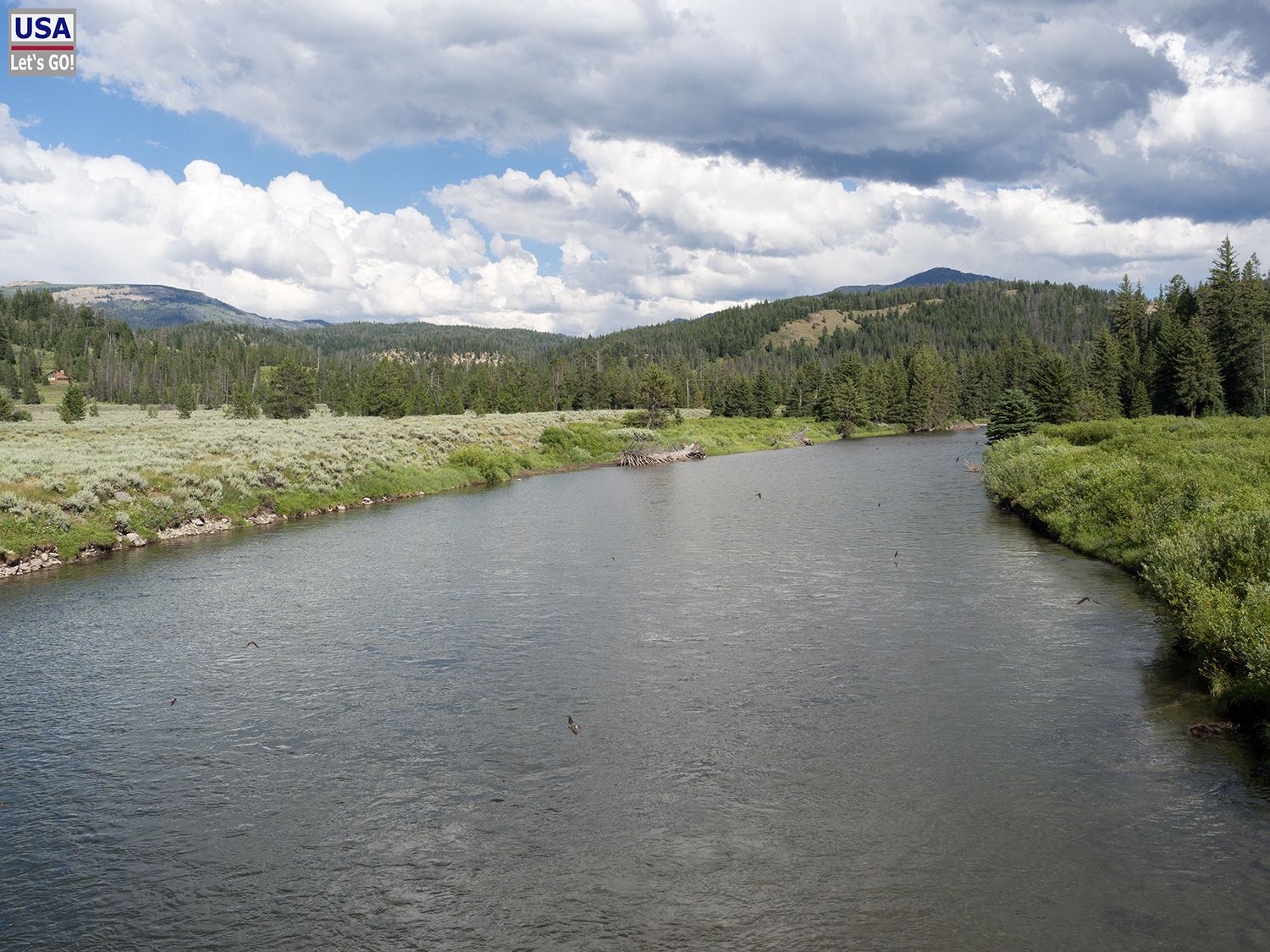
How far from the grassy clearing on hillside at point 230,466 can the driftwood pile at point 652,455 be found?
5.02 m

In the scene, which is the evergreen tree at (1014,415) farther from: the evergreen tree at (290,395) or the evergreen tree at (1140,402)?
the evergreen tree at (290,395)

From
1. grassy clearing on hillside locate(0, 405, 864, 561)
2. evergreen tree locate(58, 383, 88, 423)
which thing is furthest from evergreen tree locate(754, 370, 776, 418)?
evergreen tree locate(58, 383, 88, 423)

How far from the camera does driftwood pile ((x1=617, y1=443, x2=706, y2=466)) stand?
92500 mm

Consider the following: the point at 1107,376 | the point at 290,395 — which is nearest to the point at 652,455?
the point at 290,395

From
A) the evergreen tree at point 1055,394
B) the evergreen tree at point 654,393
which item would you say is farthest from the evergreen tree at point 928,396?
the evergreen tree at point 1055,394

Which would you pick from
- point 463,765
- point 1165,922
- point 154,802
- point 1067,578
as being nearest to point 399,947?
point 463,765

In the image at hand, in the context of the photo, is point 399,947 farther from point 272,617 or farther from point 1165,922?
point 272,617

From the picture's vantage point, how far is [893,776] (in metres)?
15.4

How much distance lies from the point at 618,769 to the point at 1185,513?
2401 centimetres

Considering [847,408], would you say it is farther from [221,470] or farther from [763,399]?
[221,470]

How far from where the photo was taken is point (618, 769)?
15883 mm

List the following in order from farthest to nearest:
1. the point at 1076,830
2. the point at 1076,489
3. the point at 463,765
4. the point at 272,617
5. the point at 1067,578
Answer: the point at 1076,489 < the point at 1067,578 < the point at 272,617 < the point at 463,765 < the point at 1076,830

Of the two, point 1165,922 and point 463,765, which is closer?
point 1165,922

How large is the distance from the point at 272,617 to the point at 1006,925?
23.5 meters
